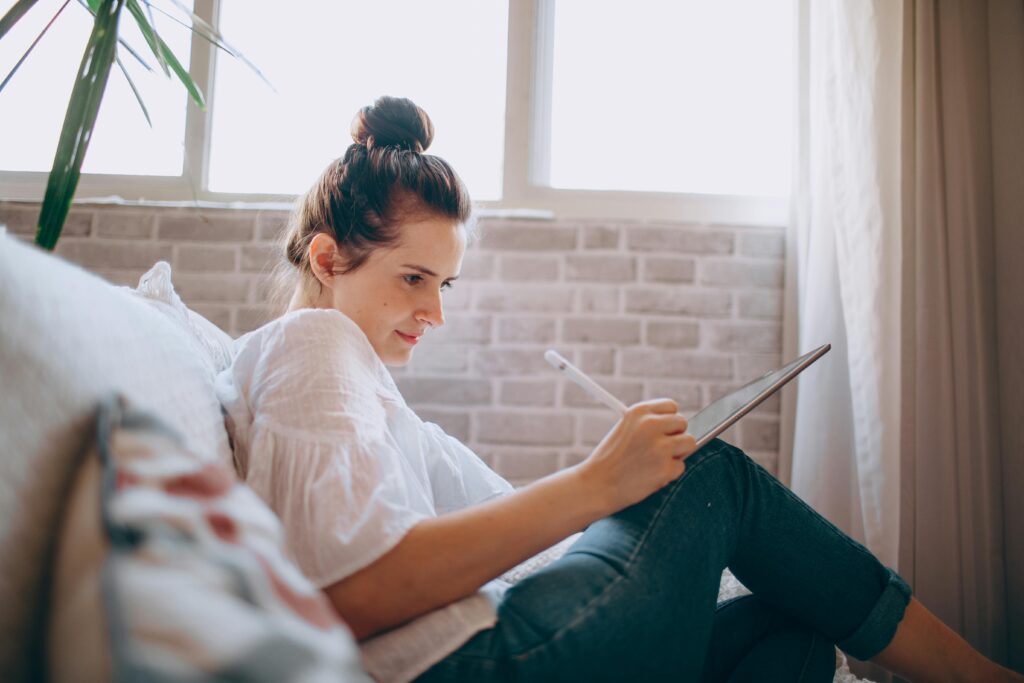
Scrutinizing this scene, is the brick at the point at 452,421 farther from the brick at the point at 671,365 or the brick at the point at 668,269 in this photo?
the brick at the point at 668,269

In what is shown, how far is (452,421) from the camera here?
177cm

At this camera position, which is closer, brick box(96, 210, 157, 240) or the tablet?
the tablet

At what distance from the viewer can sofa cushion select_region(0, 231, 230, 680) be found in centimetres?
38

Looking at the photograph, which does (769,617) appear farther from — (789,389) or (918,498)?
(789,389)

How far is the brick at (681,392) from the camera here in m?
1.78

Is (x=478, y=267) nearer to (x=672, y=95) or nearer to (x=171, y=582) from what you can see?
(x=672, y=95)

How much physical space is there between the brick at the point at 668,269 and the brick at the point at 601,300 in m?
0.09

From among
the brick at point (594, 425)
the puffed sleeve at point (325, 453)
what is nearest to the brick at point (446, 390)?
the brick at point (594, 425)

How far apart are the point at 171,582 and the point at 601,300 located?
154cm

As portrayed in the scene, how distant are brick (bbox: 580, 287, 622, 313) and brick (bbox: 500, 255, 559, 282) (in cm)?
9

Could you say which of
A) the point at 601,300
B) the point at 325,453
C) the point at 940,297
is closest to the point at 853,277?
the point at 940,297

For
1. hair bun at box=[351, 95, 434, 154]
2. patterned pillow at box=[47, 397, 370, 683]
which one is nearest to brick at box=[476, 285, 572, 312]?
hair bun at box=[351, 95, 434, 154]

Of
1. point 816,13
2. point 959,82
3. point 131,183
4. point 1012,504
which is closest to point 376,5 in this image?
point 131,183

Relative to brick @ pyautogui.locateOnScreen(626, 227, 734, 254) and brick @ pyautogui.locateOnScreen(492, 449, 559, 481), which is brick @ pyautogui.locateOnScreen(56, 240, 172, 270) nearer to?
brick @ pyautogui.locateOnScreen(492, 449, 559, 481)
